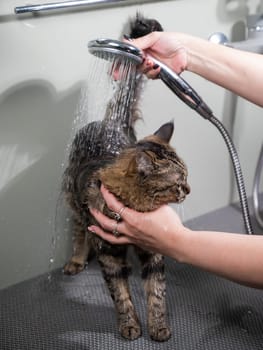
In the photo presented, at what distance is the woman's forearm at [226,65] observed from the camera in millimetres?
1178

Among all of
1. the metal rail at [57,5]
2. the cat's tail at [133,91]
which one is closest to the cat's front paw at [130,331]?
the cat's tail at [133,91]

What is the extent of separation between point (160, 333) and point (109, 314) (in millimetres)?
172

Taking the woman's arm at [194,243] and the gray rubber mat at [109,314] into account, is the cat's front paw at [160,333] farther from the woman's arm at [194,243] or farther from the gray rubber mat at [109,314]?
the woman's arm at [194,243]

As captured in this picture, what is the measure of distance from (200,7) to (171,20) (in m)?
0.12

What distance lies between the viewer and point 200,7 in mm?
1511

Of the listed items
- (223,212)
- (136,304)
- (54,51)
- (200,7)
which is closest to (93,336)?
(136,304)

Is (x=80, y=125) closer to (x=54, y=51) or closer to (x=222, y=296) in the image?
(x=54, y=51)

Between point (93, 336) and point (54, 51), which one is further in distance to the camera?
point (54, 51)

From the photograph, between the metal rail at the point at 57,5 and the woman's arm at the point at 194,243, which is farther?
the metal rail at the point at 57,5

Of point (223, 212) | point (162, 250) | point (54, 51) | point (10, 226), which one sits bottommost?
point (223, 212)

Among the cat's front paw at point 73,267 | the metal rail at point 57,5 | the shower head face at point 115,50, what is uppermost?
the metal rail at point 57,5

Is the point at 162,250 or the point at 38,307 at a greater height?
the point at 162,250

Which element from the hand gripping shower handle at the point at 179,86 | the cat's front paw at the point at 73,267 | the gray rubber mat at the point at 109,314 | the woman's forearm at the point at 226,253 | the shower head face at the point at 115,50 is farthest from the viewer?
the cat's front paw at the point at 73,267

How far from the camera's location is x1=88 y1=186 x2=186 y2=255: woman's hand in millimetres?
881
